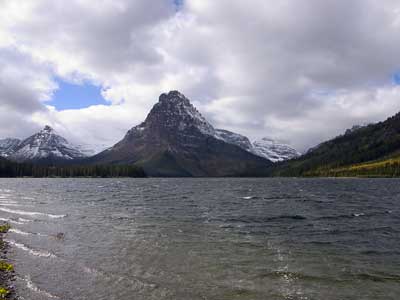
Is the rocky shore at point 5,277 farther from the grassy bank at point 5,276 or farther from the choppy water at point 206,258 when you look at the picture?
the choppy water at point 206,258

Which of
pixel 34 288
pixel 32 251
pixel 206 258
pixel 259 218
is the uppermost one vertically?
pixel 259 218

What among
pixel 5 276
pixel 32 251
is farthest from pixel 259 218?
pixel 5 276

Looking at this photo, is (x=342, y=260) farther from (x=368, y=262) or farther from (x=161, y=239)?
(x=161, y=239)

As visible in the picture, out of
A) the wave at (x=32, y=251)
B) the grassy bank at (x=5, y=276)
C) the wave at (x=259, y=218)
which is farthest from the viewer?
the wave at (x=259, y=218)

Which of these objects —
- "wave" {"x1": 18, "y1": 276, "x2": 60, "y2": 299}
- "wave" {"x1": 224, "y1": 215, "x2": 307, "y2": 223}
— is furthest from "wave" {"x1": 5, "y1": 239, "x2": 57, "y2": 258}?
"wave" {"x1": 224, "y1": 215, "x2": 307, "y2": 223}

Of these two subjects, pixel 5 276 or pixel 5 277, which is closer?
pixel 5 277

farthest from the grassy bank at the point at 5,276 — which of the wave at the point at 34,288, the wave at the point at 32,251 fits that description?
the wave at the point at 32,251

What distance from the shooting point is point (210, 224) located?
58.2m

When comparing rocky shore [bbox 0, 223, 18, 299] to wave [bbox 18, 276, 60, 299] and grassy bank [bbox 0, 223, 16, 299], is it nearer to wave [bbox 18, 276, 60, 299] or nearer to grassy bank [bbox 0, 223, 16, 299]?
grassy bank [bbox 0, 223, 16, 299]

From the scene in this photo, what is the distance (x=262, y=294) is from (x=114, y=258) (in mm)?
15604

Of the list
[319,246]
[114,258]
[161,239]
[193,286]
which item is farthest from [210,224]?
[193,286]

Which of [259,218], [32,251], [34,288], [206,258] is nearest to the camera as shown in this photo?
[34,288]

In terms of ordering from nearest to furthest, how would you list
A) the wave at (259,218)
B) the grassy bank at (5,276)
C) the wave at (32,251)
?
1. the grassy bank at (5,276)
2. the wave at (32,251)
3. the wave at (259,218)

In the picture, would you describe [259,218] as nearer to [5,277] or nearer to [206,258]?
[206,258]
